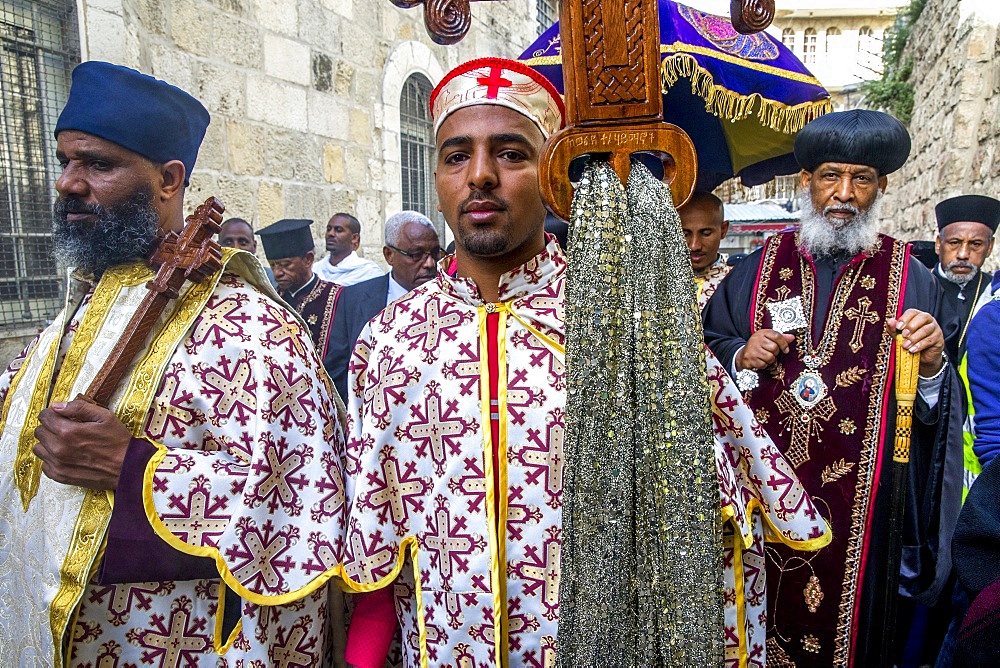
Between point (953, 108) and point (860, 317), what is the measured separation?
739cm

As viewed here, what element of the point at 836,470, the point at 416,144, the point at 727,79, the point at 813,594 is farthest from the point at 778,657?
the point at 416,144

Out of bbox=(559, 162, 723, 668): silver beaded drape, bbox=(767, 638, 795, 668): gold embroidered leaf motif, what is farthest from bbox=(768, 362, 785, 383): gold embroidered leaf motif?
bbox=(559, 162, 723, 668): silver beaded drape

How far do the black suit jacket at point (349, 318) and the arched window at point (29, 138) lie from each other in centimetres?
205

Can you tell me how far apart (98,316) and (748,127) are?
3.34m

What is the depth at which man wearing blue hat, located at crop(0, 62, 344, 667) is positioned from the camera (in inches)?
66.5

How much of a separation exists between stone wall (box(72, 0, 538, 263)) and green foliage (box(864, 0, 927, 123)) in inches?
342

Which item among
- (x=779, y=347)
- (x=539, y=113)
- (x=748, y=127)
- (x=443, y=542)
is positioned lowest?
(x=443, y=542)

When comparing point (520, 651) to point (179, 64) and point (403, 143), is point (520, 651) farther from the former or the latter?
point (403, 143)

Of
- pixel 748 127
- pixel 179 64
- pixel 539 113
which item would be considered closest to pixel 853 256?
pixel 748 127

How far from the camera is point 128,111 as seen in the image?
6.33 feet

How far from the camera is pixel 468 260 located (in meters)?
1.81

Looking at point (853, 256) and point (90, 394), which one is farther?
point (853, 256)

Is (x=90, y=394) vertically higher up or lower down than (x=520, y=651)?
higher up

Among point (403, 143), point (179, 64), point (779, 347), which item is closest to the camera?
point (779, 347)
